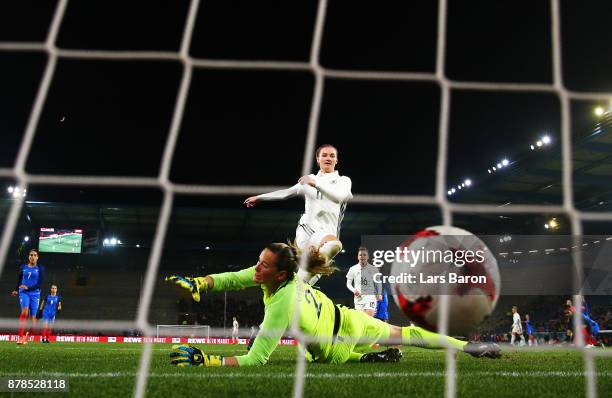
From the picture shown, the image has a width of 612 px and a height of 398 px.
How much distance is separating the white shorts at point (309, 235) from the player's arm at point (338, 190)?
321mm

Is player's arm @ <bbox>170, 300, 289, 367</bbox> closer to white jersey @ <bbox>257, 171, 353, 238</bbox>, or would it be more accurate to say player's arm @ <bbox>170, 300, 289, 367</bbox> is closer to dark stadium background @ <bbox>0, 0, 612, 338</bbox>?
white jersey @ <bbox>257, 171, 353, 238</bbox>

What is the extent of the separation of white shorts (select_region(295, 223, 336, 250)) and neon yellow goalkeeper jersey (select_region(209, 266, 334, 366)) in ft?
1.25

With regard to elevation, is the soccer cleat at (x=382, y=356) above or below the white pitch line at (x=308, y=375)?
above

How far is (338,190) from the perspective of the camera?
4.37 meters

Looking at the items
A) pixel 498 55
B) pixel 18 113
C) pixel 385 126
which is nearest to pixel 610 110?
pixel 498 55

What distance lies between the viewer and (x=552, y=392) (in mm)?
2914

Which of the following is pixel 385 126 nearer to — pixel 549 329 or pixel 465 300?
pixel 549 329

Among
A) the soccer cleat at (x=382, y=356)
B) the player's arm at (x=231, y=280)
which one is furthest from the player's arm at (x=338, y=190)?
the soccer cleat at (x=382, y=356)

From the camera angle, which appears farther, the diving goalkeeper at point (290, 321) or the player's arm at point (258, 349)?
the diving goalkeeper at point (290, 321)

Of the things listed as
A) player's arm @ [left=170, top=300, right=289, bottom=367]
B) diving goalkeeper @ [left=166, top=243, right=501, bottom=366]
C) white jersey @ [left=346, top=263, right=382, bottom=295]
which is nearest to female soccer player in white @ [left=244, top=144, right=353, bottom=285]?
diving goalkeeper @ [left=166, top=243, right=501, bottom=366]

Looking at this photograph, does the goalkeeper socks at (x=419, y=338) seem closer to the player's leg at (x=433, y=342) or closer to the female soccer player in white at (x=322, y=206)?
the player's leg at (x=433, y=342)

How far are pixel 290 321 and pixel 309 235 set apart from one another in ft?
3.03

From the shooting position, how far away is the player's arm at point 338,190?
4234 mm

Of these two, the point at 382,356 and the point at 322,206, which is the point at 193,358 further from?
the point at 382,356
